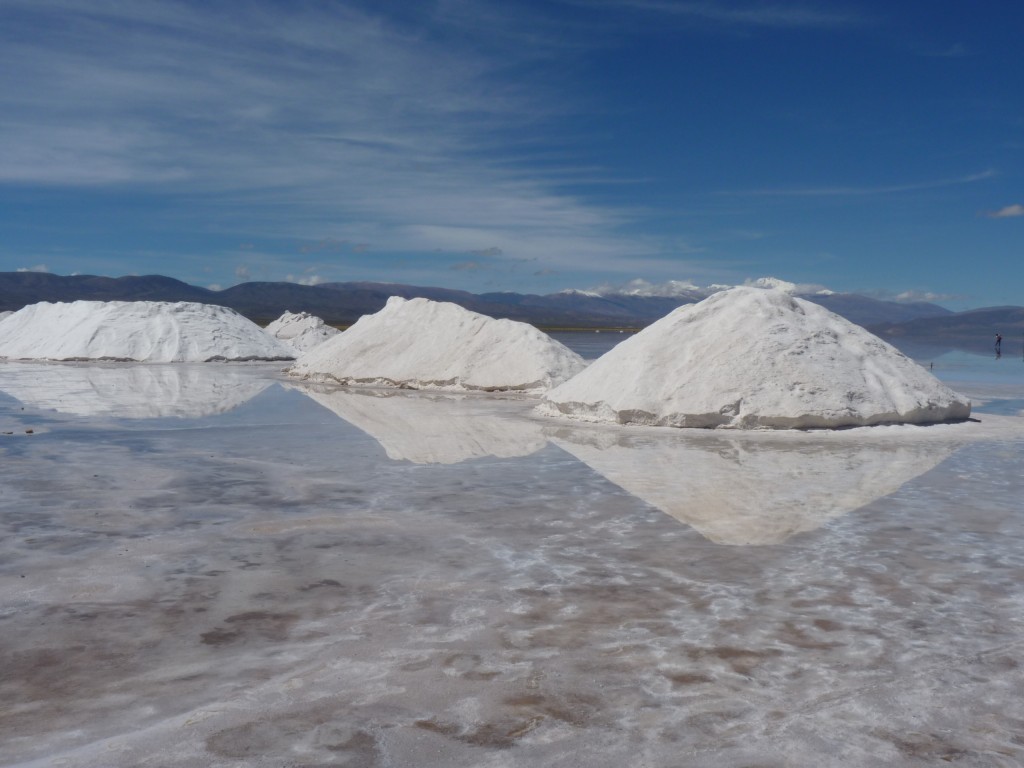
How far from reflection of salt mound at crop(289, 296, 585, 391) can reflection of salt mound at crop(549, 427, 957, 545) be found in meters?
6.75

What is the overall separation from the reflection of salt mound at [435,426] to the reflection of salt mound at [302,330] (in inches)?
908

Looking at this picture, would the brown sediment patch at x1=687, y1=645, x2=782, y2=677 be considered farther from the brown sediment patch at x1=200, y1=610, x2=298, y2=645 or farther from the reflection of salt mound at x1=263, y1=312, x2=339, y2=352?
the reflection of salt mound at x1=263, y1=312, x2=339, y2=352

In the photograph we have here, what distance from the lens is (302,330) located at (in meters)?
44.3

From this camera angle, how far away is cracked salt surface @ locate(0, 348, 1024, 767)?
2.89 metres

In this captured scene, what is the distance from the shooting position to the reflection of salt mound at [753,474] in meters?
6.07

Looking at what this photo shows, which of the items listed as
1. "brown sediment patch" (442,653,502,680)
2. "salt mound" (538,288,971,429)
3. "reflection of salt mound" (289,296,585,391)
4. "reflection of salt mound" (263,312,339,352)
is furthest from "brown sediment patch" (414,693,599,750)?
"reflection of salt mound" (263,312,339,352)

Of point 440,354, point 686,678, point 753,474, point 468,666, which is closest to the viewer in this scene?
point 686,678

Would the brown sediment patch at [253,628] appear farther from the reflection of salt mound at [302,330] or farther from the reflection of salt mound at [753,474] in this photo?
the reflection of salt mound at [302,330]

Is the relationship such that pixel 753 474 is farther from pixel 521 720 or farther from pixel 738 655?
pixel 521 720

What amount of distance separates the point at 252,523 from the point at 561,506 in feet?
6.88

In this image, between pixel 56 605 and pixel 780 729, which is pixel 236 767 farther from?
pixel 56 605

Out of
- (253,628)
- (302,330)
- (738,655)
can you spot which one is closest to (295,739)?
(253,628)

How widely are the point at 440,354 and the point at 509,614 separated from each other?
15.6 meters

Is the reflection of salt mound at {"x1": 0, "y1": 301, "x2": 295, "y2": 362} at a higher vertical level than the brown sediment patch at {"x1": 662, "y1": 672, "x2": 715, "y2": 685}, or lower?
higher
